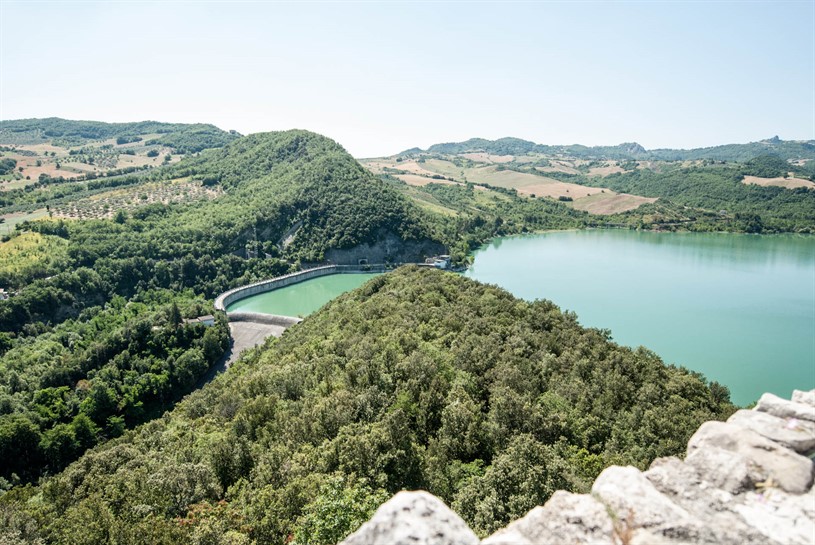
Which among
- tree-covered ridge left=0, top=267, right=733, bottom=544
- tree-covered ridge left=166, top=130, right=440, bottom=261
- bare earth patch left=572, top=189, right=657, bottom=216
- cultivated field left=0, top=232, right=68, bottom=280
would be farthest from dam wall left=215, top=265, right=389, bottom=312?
bare earth patch left=572, top=189, right=657, bottom=216

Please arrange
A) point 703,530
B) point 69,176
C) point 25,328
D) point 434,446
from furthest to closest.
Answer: point 69,176
point 25,328
point 434,446
point 703,530

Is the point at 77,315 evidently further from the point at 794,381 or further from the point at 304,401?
the point at 794,381

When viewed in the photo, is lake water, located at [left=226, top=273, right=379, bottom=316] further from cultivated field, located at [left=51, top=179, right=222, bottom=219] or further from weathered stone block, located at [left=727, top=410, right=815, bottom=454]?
weathered stone block, located at [left=727, top=410, right=815, bottom=454]

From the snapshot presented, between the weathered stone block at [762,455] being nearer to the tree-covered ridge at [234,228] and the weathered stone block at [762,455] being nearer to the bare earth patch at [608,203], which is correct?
the tree-covered ridge at [234,228]

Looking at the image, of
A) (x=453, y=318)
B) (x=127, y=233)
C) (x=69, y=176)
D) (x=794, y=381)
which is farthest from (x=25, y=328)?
(x=69, y=176)

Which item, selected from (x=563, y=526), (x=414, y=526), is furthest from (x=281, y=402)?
(x=563, y=526)

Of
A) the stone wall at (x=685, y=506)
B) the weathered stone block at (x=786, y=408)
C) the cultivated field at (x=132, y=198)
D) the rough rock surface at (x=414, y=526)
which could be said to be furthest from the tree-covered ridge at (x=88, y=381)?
the cultivated field at (x=132, y=198)
